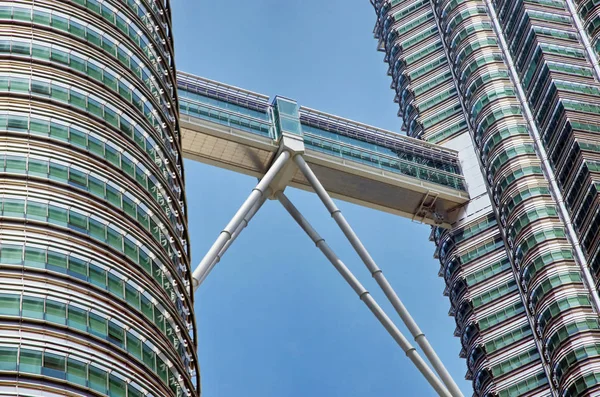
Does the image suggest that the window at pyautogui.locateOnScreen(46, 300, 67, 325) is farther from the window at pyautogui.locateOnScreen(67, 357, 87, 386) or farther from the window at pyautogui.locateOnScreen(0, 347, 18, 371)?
the window at pyautogui.locateOnScreen(0, 347, 18, 371)

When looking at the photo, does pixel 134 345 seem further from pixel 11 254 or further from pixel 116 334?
pixel 11 254

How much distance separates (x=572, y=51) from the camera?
86.9 metres

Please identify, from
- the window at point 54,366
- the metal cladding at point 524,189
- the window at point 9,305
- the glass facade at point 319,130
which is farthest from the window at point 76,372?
the glass facade at point 319,130

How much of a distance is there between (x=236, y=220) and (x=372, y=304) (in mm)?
11355

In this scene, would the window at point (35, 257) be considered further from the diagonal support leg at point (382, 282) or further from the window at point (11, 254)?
the diagonal support leg at point (382, 282)

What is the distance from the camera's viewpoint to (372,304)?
278ft

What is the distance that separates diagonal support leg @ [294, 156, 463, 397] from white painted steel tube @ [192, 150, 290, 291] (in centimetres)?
147

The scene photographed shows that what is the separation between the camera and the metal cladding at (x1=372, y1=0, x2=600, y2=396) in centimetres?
7956

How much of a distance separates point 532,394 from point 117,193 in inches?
1676

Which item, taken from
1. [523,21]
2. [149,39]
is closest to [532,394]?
[523,21]

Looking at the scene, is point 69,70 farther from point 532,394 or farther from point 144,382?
point 532,394

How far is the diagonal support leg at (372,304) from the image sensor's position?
82.1 meters

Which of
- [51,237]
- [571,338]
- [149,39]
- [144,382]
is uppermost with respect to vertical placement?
[149,39]

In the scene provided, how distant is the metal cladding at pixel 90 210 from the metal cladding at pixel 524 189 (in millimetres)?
30310
